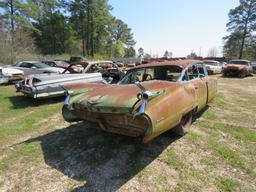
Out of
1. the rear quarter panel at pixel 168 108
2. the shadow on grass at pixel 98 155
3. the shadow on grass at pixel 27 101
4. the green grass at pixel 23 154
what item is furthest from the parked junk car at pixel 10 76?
the rear quarter panel at pixel 168 108

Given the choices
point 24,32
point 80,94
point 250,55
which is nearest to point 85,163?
point 80,94

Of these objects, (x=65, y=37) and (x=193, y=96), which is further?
(x=65, y=37)

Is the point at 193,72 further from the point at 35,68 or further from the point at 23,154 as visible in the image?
the point at 35,68

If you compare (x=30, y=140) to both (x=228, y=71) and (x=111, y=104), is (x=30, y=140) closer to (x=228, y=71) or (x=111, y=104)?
(x=111, y=104)

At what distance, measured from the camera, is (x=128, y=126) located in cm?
316

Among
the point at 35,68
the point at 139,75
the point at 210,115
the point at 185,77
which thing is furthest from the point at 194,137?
the point at 35,68

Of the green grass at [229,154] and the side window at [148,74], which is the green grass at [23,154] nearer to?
the side window at [148,74]

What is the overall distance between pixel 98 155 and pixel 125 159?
1.56 ft

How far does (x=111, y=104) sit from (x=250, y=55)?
4972 centimetres

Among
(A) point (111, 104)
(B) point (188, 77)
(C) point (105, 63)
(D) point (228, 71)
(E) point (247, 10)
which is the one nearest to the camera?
(A) point (111, 104)

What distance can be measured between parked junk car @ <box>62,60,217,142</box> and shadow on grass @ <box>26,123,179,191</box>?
47cm

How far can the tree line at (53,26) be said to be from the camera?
25797mm

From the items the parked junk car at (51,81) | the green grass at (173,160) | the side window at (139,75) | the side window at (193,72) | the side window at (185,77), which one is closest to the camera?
the green grass at (173,160)

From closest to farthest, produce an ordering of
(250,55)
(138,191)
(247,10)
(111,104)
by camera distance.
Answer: (138,191), (111,104), (247,10), (250,55)
